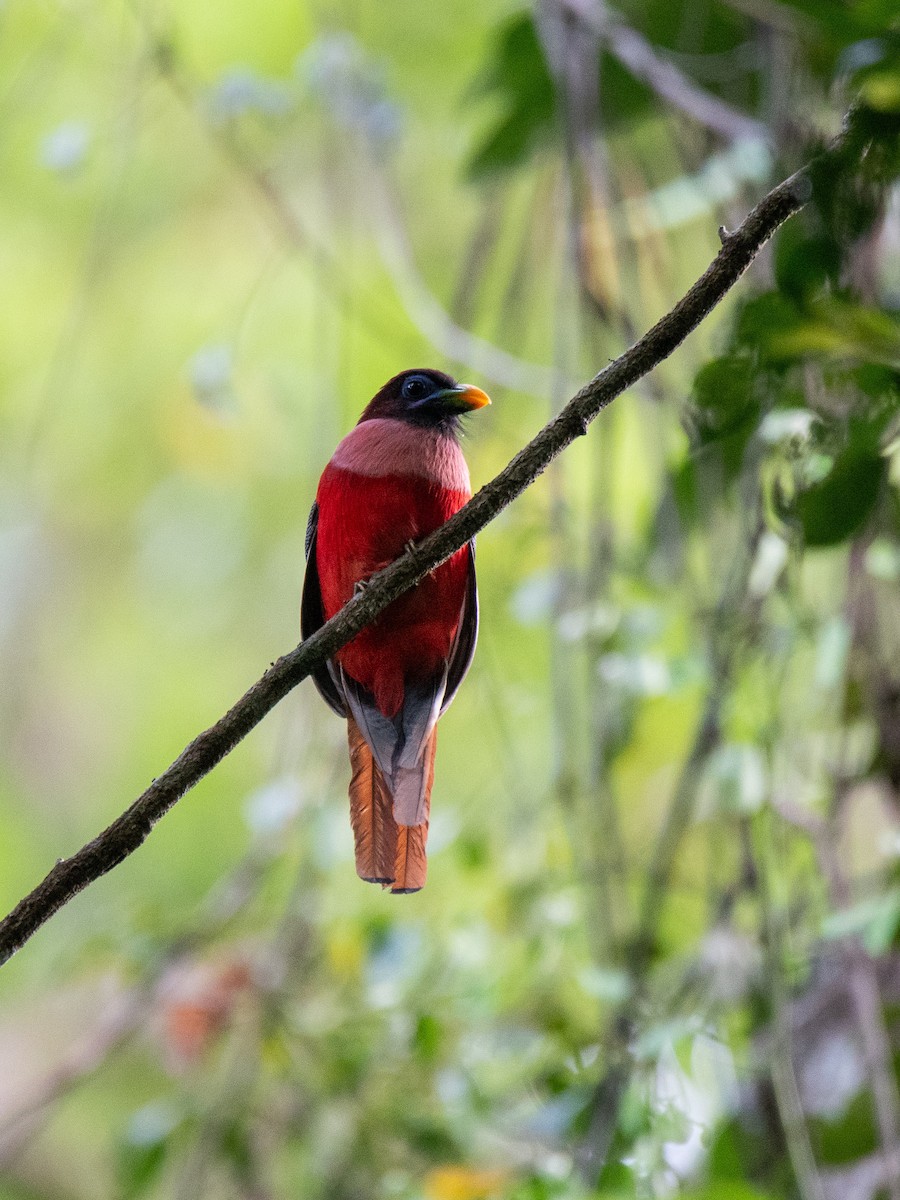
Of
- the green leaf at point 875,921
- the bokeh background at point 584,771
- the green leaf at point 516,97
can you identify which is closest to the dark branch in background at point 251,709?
the bokeh background at point 584,771

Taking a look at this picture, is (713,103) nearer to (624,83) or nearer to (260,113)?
(624,83)

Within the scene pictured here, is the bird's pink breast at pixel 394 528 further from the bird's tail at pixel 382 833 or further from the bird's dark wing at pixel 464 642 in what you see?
the bird's tail at pixel 382 833

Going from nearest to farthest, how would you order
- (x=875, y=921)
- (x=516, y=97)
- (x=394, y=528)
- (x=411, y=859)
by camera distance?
1. (x=411, y=859)
2. (x=394, y=528)
3. (x=875, y=921)
4. (x=516, y=97)

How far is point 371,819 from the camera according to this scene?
152 cm

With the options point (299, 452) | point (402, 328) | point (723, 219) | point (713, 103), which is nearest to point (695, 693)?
point (723, 219)

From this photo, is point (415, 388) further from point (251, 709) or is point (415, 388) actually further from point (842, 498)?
point (842, 498)

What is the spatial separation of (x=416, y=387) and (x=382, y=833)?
2.35ft

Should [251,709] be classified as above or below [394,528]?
below

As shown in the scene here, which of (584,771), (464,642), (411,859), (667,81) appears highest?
(667,81)

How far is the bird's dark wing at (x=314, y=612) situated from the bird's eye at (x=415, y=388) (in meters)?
0.21

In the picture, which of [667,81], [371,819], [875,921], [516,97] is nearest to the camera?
[371,819]

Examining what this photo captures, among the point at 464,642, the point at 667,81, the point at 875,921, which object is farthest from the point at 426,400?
the point at 667,81

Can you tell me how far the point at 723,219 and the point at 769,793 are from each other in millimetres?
1133

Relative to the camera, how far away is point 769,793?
2.28 m
